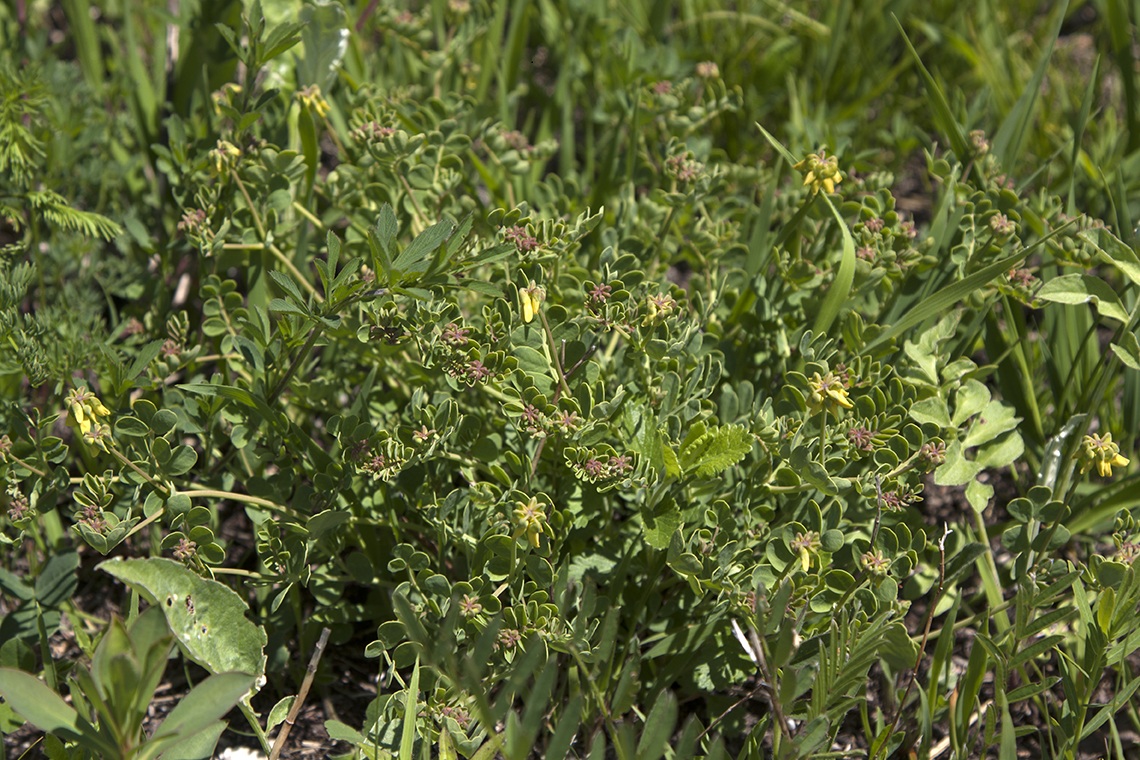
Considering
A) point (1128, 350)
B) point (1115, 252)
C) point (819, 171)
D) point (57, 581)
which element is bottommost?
point (57, 581)

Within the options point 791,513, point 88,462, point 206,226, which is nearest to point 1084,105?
point 791,513

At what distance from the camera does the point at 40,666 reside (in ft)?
6.47

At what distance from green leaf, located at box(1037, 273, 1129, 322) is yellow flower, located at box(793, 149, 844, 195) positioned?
0.38 metres

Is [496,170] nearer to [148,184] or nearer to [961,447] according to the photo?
[148,184]

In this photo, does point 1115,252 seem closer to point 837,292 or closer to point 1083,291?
point 1083,291

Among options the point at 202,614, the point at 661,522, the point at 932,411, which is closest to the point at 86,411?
the point at 202,614

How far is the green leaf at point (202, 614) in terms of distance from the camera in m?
1.54

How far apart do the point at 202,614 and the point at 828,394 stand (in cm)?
98

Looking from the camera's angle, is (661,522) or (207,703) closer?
(207,703)

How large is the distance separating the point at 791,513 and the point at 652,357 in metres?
0.35

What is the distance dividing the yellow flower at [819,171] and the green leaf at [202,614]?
44.5 inches

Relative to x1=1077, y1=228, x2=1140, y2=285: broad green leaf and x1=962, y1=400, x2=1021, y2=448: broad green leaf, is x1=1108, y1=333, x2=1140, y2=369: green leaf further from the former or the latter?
x1=962, y1=400, x2=1021, y2=448: broad green leaf

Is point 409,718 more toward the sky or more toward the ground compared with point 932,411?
more toward the ground

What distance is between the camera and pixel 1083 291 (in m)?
1.77
